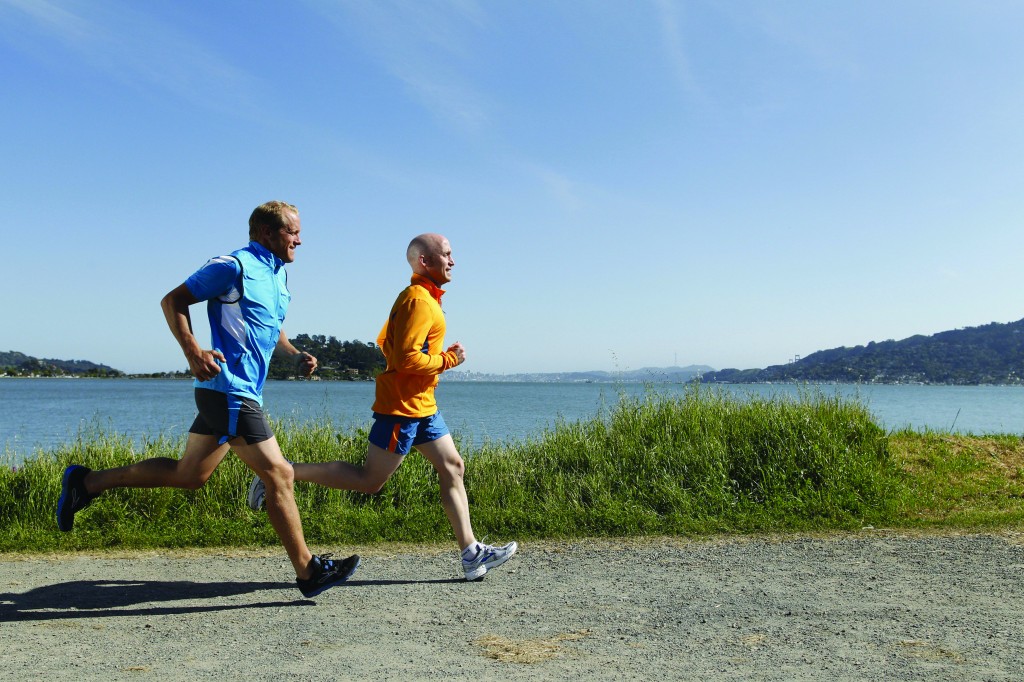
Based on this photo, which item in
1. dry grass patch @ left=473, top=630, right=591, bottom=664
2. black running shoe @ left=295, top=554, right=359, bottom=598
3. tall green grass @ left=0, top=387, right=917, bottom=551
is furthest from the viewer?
tall green grass @ left=0, top=387, right=917, bottom=551

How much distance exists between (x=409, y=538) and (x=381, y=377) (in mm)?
1741

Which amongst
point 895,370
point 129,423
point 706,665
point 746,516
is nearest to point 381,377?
point 706,665

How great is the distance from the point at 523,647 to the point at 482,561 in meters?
1.36

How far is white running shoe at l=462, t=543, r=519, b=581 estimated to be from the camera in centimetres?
510

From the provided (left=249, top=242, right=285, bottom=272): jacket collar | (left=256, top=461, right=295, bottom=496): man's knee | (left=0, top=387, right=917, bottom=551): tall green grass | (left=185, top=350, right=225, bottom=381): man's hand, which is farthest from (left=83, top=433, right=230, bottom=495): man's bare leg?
(left=0, top=387, right=917, bottom=551): tall green grass

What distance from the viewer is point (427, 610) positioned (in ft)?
14.7

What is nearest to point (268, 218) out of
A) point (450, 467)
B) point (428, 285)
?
point (428, 285)

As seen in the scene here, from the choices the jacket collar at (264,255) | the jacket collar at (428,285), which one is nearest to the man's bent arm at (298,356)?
the jacket collar at (264,255)

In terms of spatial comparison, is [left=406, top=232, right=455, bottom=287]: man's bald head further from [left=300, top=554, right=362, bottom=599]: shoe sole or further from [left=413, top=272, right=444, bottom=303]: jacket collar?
[left=300, top=554, right=362, bottom=599]: shoe sole

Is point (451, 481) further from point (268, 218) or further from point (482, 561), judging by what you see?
point (268, 218)

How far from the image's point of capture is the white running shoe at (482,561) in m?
5.10

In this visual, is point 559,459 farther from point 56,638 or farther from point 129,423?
point 129,423

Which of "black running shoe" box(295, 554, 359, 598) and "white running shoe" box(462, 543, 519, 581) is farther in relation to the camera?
"white running shoe" box(462, 543, 519, 581)

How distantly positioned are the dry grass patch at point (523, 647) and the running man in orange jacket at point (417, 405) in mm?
1206
